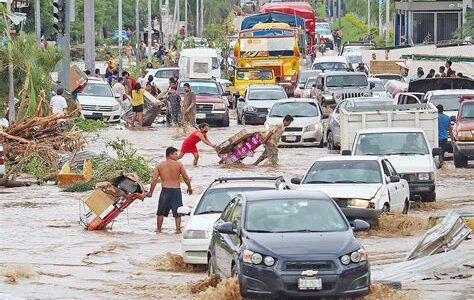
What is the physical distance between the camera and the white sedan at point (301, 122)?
142ft

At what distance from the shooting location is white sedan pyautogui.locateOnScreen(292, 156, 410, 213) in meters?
24.1

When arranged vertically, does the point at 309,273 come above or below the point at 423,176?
above

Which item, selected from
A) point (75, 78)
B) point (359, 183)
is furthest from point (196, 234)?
point (75, 78)

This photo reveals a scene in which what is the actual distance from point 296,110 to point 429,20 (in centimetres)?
5022

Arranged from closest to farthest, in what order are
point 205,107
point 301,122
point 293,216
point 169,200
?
1. point 293,216
2. point 169,200
3. point 301,122
4. point 205,107

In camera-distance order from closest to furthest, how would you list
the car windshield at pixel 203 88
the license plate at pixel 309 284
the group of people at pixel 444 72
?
the license plate at pixel 309 284 < the group of people at pixel 444 72 < the car windshield at pixel 203 88

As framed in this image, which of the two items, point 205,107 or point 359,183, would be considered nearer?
point 359,183

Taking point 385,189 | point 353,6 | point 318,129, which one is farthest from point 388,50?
point 353,6

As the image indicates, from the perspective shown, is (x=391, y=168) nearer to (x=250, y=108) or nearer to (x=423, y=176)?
(x=423, y=176)

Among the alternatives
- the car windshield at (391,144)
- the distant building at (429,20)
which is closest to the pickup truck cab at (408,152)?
the car windshield at (391,144)

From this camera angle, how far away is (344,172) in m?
25.2

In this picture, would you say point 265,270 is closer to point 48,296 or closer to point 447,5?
point 48,296

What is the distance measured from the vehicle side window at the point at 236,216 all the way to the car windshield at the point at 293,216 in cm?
14

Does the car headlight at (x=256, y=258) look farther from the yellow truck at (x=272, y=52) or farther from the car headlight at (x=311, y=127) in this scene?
the yellow truck at (x=272, y=52)
